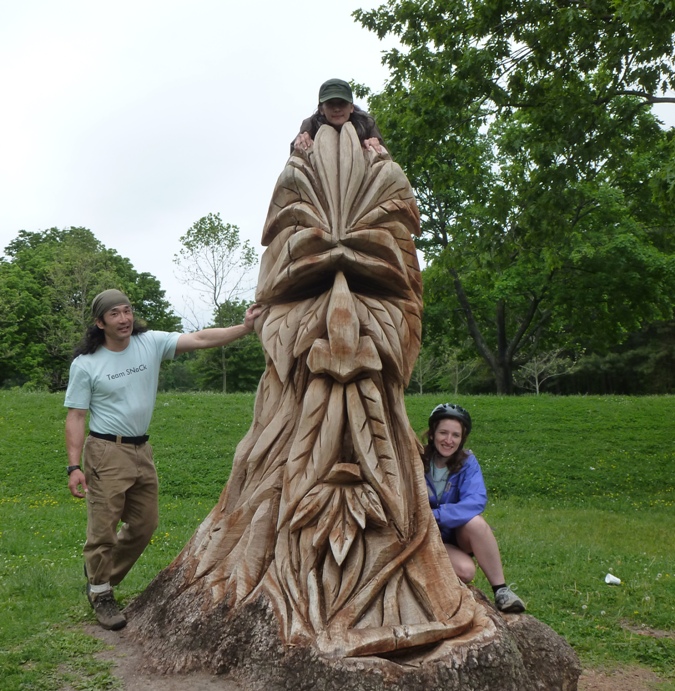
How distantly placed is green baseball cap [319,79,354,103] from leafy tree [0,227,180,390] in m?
24.0

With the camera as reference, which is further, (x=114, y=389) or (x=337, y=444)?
(x=114, y=389)

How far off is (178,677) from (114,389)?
1874 mm

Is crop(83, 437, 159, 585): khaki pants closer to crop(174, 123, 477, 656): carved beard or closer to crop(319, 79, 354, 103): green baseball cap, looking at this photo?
crop(174, 123, 477, 656): carved beard

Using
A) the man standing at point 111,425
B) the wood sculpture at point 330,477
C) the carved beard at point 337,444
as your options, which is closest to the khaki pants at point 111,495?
the man standing at point 111,425

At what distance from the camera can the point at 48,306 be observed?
98.3 ft

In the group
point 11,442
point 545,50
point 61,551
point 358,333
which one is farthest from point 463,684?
point 11,442

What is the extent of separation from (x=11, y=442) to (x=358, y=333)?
1110 centimetres

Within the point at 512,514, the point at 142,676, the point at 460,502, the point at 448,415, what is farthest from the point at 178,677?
the point at 512,514

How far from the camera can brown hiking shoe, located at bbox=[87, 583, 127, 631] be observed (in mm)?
4664

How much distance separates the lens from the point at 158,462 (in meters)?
12.4

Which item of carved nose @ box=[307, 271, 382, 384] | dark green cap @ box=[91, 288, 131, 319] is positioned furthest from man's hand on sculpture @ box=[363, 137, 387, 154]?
dark green cap @ box=[91, 288, 131, 319]

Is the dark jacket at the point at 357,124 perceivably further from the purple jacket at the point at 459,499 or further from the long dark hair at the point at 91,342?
the purple jacket at the point at 459,499

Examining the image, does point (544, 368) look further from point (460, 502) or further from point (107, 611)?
point (107, 611)

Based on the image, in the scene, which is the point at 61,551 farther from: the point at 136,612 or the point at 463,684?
the point at 463,684
